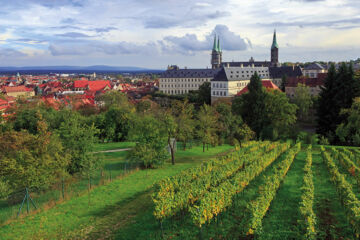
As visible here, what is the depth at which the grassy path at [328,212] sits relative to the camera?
49.6 ft

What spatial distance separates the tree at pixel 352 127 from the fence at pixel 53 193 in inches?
1205

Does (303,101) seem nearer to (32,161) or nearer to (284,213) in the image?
(284,213)

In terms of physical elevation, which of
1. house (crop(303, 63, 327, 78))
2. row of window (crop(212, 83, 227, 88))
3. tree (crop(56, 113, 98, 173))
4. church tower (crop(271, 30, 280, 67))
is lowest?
tree (crop(56, 113, 98, 173))

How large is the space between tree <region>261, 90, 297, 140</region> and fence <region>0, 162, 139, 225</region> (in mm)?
30848

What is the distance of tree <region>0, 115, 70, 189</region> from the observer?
1923 cm

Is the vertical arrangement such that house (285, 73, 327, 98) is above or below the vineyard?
above

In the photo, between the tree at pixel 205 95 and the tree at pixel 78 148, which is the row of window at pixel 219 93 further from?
the tree at pixel 78 148

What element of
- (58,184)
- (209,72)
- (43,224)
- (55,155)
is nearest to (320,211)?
(43,224)

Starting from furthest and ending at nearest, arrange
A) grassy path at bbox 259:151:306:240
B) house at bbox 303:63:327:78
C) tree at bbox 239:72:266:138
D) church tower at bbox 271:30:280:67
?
church tower at bbox 271:30:280:67, house at bbox 303:63:327:78, tree at bbox 239:72:266:138, grassy path at bbox 259:151:306:240

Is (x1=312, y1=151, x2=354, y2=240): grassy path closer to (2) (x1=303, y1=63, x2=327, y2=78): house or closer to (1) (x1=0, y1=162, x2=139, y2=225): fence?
(1) (x1=0, y1=162, x2=139, y2=225): fence

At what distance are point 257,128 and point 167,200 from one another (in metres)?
40.0

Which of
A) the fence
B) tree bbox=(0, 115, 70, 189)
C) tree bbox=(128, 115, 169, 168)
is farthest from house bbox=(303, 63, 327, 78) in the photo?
tree bbox=(0, 115, 70, 189)

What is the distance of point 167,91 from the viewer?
14262cm

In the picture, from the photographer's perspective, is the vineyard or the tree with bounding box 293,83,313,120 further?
the tree with bounding box 293,83,313,120
